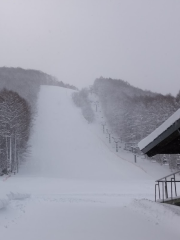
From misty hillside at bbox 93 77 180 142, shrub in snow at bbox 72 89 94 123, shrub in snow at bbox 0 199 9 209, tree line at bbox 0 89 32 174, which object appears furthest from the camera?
shrub in snow at bbox 72 89 94 123

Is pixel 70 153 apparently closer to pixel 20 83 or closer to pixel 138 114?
pixel 138 114

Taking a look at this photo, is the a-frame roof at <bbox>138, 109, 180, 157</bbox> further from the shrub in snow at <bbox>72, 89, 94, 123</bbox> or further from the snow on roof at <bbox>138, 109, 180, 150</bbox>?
the shrub in snow at <bbox>72, 89, 94, 123</bbox>

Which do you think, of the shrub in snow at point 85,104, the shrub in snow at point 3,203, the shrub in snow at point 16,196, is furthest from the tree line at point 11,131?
the shrub in snow at point 85,104

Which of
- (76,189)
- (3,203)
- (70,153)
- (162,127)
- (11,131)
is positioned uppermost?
(162,127)

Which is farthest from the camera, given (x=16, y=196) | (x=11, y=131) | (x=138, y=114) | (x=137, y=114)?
(x=137, y=114)

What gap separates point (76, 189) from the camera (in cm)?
2495

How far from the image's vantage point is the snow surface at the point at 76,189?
923 centimetres

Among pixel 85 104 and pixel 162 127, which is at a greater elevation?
pixel 85 104

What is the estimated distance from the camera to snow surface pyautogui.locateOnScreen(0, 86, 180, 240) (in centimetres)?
923

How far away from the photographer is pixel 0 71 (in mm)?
99875

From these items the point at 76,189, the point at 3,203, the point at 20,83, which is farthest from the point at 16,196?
the point at 20,83

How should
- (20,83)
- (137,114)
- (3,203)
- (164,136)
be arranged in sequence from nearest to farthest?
(164,136) < (3,203) < (137,114) < (20,83)

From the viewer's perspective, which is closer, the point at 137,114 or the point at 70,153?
the point at 70,153

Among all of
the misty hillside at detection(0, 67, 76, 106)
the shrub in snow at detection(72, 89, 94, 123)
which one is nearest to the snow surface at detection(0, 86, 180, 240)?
the shrub in snow at detection(72, 89, 94, 123)
